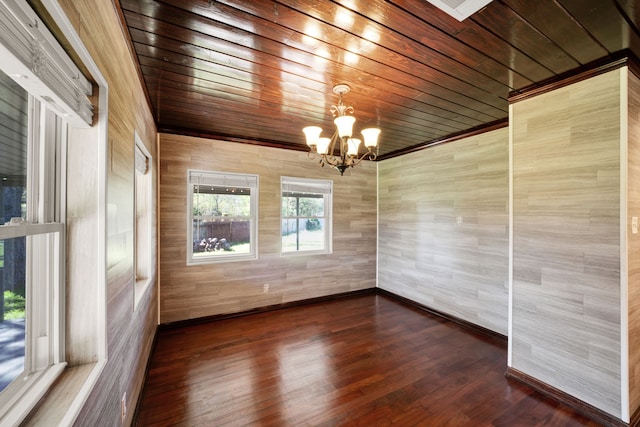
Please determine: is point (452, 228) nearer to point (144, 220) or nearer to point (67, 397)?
point (144, 220)

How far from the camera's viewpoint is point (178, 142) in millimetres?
3418

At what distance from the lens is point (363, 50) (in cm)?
179

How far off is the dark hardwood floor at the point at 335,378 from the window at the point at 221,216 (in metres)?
0.95

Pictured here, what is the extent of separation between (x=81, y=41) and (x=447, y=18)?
174 cm

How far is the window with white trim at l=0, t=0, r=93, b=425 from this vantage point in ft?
2.55

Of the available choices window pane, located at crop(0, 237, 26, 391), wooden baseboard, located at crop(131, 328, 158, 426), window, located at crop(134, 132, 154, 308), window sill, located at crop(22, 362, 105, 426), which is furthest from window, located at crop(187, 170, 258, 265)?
window pane, located at crop(0, 237, 26, 391)

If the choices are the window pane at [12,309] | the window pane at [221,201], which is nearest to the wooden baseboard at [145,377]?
the window pane at [12,309]

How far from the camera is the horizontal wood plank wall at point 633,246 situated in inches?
73.0

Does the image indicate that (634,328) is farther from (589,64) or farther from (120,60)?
(120,60)

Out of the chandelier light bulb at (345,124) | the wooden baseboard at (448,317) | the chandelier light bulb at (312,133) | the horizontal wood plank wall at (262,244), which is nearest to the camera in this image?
the chandelier light bulb at (345,124)

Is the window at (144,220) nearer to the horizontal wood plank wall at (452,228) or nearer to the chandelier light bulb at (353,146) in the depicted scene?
the chandelier light bulb at (353,146)

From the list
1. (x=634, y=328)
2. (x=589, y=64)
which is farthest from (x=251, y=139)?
(x=634, y=328)

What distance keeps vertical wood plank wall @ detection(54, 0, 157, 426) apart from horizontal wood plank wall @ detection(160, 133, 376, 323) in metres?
1.45

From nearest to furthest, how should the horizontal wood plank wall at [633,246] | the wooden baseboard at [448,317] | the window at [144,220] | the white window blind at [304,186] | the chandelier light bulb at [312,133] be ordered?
1. the horizontal wood plank wall at [633,246]
2. the chandelier light bulb at [312,133]
3. the window at [144,220]
4. the wooden baseboard at [448,317]
5. the white window blind at [304,186]
